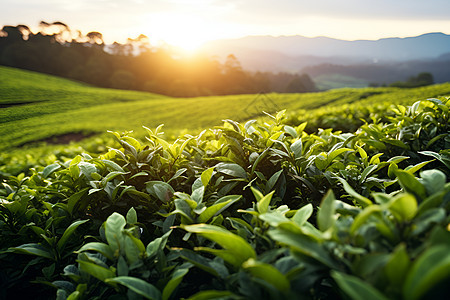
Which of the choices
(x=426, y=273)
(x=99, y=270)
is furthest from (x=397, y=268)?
(x=99, y=270)

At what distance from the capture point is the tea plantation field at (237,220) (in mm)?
873

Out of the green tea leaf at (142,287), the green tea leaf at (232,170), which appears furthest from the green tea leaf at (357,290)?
the green tea leaf at (232,170)

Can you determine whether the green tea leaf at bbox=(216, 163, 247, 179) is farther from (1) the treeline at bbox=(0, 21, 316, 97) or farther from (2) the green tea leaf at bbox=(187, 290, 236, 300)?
(1) the treeline at bbox=(0, 21, 316, 97)

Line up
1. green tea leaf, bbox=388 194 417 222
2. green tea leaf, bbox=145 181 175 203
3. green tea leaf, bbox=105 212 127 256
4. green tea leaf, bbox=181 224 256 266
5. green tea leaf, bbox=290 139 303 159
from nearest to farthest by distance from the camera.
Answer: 1. green tea leaf, bbox=388 194 417 222
2. green tea leaf, bbox=181 224 256 266
3. green tea leaf, bbox=105 212 127 256
4. green tea leaf, bbox=145 181 175 203
5. green tea leaf, bbox=290 139 303 159

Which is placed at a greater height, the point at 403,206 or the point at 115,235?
the point at 403,206

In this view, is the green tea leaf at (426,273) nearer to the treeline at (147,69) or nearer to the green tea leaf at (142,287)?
the green tea leaf at (142,287)

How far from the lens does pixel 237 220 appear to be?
1.37m

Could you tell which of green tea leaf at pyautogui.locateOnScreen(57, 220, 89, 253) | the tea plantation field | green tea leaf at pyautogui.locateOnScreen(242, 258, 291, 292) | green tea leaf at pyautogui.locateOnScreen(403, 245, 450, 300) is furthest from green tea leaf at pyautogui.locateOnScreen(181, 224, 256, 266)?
green tea leaf at pyautogui.locateOnScreen(57, 220, 89, 253)

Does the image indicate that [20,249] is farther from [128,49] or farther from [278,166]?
[128,49]

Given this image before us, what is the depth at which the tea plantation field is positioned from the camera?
2.86ft

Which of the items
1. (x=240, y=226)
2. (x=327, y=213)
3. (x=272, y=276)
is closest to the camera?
(x=272, y=276)

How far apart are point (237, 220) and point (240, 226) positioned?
0.03 meters

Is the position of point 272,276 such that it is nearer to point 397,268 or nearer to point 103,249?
point 397,268

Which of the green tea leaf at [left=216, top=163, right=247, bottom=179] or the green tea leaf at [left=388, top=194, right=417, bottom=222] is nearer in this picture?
the green tea leaf at [left=388, top=194, right=417, bottom=222]
